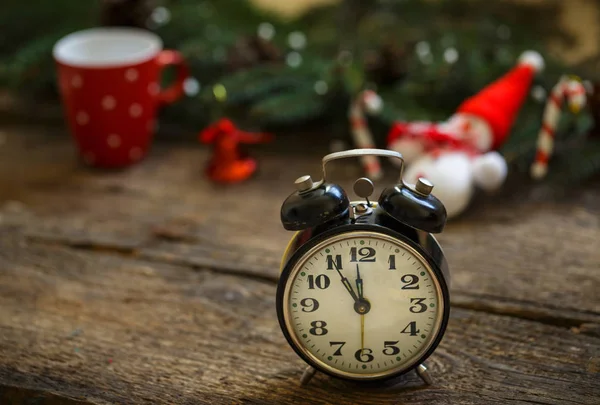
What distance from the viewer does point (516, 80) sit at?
4.42 feet

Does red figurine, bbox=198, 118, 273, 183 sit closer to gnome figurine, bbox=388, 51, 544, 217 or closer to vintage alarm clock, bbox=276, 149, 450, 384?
gnome figurine, bbox=388, 51, 544, 217

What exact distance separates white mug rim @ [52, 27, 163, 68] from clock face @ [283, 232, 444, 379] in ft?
2.43

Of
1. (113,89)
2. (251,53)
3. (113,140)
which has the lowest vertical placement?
(113,140)

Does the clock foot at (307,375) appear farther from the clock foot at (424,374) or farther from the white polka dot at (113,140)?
the white polka dot at (113,140)

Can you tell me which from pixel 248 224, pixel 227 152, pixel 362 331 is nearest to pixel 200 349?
pixel 362 331

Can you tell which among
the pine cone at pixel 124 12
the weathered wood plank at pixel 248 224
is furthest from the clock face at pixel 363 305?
the pine cone at pixel 124 12

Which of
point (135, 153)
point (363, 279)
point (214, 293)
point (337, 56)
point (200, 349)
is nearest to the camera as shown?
point (363, 279)

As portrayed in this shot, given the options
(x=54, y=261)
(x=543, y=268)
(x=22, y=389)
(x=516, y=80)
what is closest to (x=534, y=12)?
(x=516, y=80)

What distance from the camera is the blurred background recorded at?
141cm

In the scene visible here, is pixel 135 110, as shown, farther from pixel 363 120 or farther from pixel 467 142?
pixel 467 142

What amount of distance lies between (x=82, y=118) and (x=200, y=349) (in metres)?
0.65

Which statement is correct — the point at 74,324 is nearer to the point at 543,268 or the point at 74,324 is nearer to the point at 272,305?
the point at 272,305

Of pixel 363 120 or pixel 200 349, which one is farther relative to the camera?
pixel 363 120

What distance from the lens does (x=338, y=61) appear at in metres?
1.44
